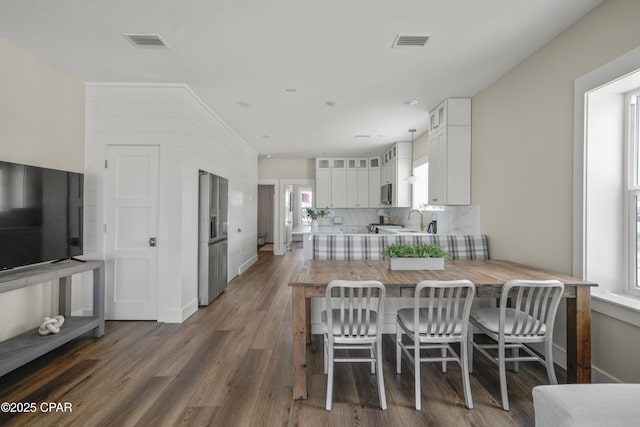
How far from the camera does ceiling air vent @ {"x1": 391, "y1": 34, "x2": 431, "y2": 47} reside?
243 centimetres

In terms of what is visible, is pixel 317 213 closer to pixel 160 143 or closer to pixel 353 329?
pixel 160 143

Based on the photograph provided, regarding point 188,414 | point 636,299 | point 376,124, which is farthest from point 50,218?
point 636,299

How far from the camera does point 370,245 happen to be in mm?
3207

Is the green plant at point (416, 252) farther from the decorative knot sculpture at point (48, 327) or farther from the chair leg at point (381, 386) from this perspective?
the decorative knot sculpture at point (48, 327)

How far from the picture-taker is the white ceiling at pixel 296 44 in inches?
83.3

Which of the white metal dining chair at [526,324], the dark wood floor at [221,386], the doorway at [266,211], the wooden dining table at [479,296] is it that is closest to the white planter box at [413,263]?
the wooden dining table at [479,296]

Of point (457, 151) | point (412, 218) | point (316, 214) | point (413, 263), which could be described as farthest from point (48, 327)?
point (316, 214)

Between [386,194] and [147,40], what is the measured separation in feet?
17.2

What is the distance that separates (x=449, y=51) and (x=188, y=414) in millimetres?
3455

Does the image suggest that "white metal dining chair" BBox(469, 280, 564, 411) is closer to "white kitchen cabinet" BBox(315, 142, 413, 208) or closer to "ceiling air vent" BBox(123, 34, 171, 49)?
"ceiling air vent" BBox(123, 34, 171, 49)

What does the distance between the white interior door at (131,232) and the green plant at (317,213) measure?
15.3 ft

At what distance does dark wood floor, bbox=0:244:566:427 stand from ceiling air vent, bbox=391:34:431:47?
8.88ft

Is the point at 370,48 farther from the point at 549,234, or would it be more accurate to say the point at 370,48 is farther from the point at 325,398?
the point at 325,398

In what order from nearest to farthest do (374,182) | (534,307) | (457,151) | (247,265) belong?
(534,307) → (457,151) → (247,265) → (374,182)
